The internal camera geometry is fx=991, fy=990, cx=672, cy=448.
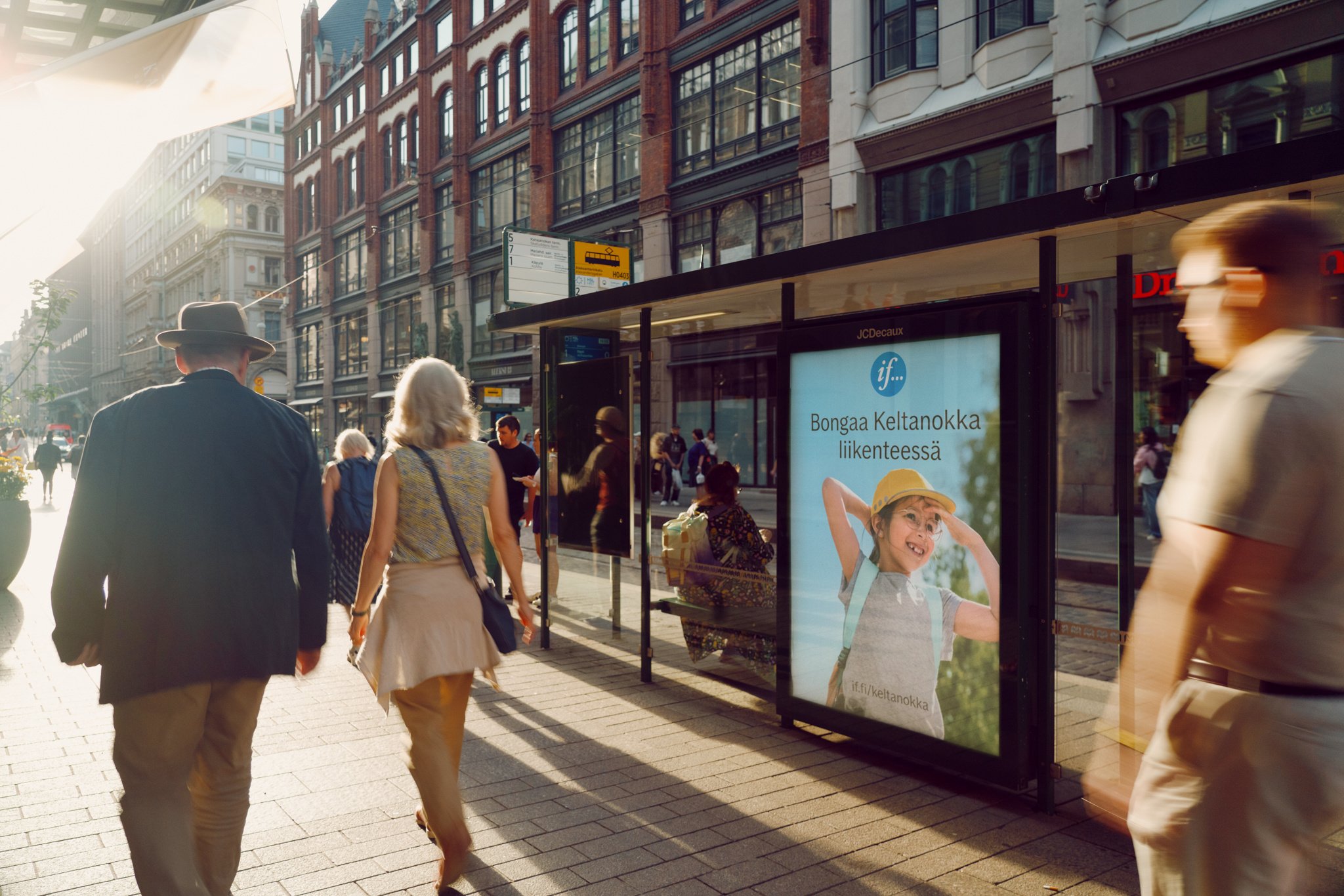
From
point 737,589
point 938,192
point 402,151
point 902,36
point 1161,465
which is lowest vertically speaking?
point 737,589

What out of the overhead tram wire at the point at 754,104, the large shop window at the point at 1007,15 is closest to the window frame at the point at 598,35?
the overhead tram wire at the point at 754,104

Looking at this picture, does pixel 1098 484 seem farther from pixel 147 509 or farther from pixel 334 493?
pixel 147 509

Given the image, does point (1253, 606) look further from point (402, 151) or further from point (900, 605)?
point (402, 151)

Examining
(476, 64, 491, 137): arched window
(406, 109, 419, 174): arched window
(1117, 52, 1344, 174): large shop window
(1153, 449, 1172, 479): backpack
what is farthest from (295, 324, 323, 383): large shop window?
(1153, 449, 1172, 479): backpack

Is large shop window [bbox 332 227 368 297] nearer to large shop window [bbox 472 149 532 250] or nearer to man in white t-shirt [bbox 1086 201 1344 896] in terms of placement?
large shop window [bbox 472 149 532 250]

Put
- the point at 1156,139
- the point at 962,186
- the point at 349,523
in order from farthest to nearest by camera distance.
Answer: the point at 962,186 < the point at 1156,139 < the point at 349,523

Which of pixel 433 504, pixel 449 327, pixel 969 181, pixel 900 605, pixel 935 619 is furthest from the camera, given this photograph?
pixel 449 327

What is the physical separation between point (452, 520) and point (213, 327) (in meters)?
1.06

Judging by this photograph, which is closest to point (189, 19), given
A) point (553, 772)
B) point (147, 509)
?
point (147, 509)

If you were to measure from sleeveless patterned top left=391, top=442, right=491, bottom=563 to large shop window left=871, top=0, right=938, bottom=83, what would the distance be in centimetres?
1723

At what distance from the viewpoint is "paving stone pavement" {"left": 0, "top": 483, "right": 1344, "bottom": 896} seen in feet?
12.0

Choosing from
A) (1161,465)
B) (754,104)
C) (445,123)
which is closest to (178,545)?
(1161,465)

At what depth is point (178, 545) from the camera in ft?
9.36

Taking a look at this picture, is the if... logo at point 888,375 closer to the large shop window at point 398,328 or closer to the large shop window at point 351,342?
the large shop window at point 398,328
